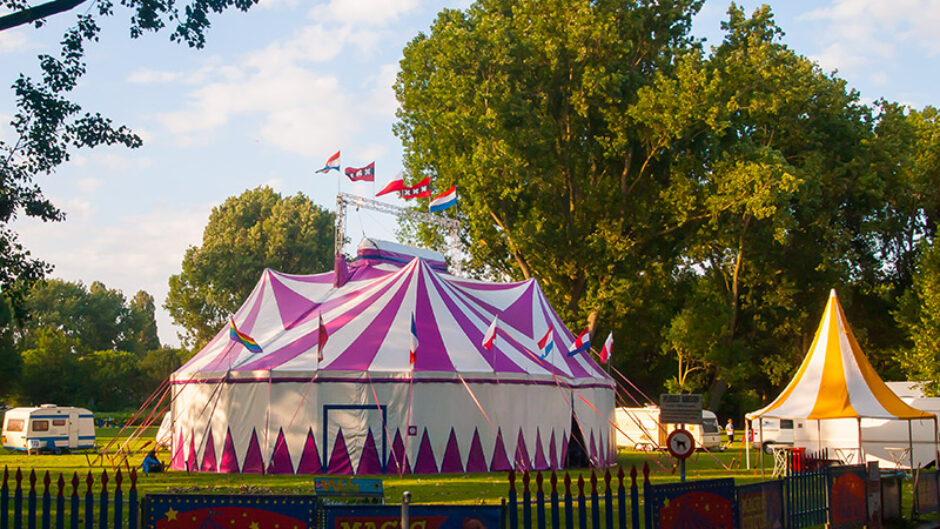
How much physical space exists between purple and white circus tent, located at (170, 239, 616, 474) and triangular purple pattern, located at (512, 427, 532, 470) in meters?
0.03

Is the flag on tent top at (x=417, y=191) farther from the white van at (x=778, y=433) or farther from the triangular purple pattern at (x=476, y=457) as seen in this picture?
the triangular purple pattern at (x=476, y=457)

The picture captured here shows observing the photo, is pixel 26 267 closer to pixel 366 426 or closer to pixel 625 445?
pixel 366 426

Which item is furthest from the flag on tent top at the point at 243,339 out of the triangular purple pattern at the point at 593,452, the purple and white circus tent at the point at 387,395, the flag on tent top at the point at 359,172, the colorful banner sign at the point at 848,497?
the colorful banner sign at the point at 848,497

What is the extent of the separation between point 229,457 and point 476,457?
570 cm

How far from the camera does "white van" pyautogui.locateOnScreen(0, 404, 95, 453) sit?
116ft

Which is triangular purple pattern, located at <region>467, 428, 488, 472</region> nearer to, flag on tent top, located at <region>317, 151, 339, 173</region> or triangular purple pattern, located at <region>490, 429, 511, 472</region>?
triangular purple pattern, located at <region>490, 429, 511, 472</region>

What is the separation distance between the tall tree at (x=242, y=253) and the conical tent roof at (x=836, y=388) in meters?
47.4

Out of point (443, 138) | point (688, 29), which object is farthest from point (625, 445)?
point (688, 29)

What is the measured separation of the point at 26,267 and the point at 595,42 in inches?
1014

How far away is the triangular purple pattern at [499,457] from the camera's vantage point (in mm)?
22000

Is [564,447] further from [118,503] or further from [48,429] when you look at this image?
[48,429]

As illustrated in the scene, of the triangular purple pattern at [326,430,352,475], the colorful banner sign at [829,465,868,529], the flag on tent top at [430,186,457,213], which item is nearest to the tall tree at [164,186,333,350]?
the flag on tent top at [430,186,457,213]

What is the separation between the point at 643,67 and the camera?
3875cm

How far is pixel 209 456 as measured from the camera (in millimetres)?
22578
